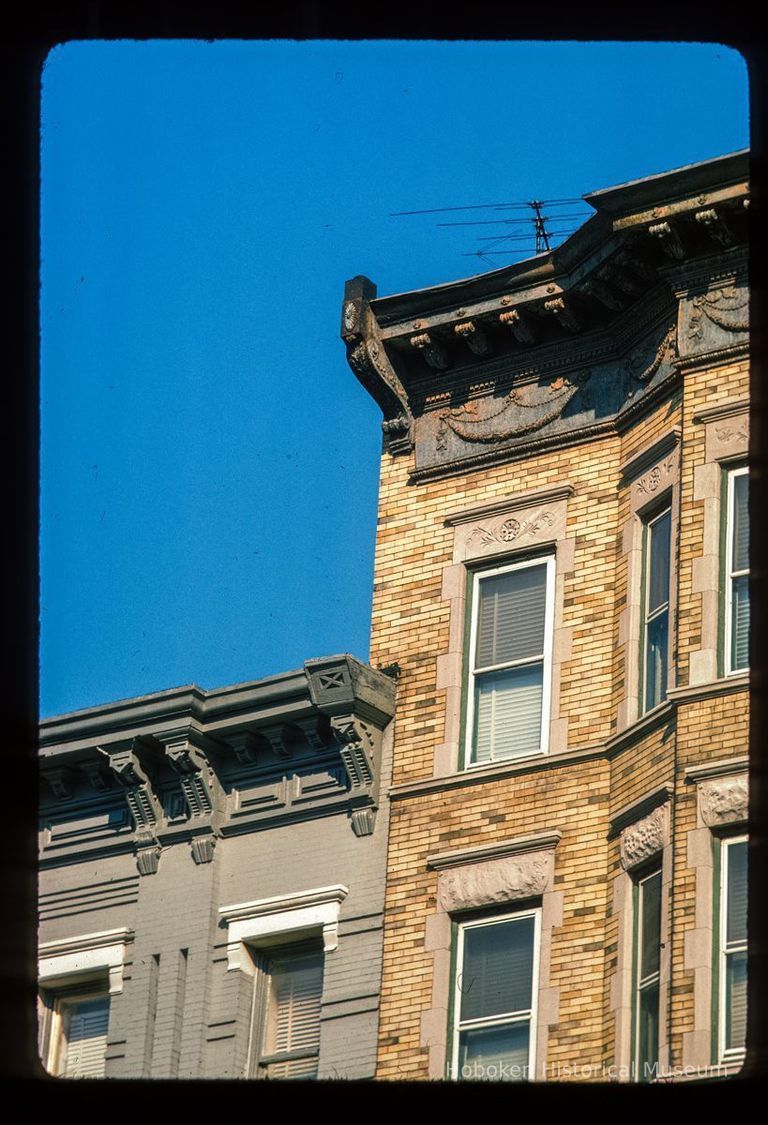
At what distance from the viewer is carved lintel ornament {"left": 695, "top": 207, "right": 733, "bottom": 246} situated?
68.7 ft

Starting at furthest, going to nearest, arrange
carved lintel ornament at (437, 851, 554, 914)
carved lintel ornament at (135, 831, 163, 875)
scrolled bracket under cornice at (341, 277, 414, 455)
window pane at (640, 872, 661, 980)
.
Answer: scrolled bracket under cornice at (341, 277, 414, 455)
carved lintel ornament at (135, 831, 163, 875)
carved lintel ornament at (437, 851, 554, 914)
window pane at (640, 872, 661, 980)

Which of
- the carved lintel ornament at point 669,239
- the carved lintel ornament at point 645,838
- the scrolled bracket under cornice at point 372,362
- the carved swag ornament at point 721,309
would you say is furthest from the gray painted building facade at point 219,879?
the carved lintel ornament at point 669,239

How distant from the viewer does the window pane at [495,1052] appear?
19500mm

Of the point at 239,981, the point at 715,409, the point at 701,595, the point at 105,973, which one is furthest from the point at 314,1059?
the point at 715,409

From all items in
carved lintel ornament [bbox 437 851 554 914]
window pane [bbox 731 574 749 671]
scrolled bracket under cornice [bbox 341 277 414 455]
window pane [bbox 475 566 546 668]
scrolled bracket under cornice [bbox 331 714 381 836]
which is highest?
scrolled bracket under cornice [bbox 341 277 414 455]

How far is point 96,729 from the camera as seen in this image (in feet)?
74.8

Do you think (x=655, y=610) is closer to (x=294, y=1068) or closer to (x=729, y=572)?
(x=729, y=572)

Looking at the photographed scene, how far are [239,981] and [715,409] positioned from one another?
7.05 meters

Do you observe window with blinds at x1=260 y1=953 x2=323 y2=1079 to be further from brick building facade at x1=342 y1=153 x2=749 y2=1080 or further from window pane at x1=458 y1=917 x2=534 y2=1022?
window pane at x1=458 y1=917 x2=534 y2=1022

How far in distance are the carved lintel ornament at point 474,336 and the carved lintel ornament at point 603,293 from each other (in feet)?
4.30

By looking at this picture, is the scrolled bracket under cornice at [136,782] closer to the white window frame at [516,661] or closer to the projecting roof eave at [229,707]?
the projecting roof eave at [229,707]

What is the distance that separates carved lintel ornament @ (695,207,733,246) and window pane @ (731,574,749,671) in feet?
10.9

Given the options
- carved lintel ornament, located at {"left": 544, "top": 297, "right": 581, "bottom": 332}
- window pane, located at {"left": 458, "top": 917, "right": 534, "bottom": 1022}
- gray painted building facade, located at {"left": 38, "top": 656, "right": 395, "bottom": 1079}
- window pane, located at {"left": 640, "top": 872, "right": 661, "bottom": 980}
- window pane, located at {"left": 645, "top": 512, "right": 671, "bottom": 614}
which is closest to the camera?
window pane, located at {"left": 640, "top": 872, "right": 661, "bottom": 980}

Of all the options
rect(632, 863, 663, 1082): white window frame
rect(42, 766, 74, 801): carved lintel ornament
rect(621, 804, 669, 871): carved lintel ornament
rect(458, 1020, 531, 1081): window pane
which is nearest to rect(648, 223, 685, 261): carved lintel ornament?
rect(621, 804, 669, 871): carved lintel ornament
